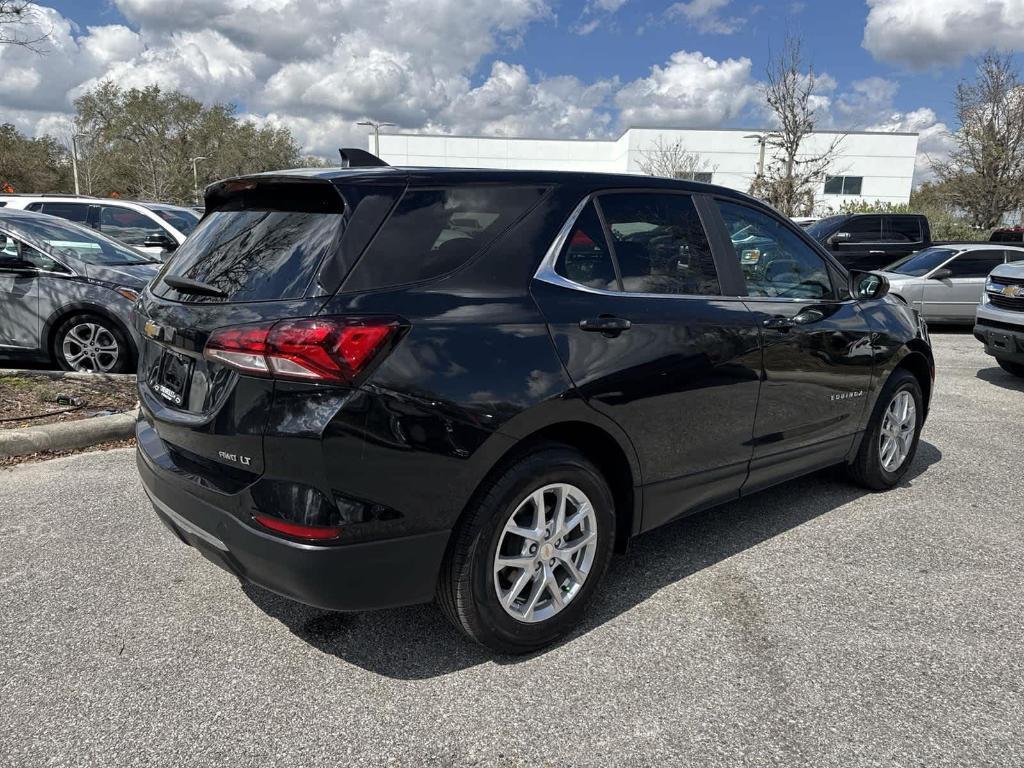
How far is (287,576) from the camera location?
2381mm

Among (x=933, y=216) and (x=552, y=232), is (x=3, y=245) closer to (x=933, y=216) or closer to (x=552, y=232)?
(x=552, y=232)

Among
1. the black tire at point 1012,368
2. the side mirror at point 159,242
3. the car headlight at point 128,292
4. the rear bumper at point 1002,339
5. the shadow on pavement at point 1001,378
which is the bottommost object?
the shadow on pavement at point 1001,378

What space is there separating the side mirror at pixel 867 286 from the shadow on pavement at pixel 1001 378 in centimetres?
502

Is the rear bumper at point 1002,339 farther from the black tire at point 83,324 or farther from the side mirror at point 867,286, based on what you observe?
the black tire at point 83,324

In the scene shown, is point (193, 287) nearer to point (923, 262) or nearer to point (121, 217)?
point (121, 217)

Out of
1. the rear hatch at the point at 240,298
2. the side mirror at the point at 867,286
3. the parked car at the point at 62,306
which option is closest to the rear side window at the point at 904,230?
the side mirror at the point at 867,286

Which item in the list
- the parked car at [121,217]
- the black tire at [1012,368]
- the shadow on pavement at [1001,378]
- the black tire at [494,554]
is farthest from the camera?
the parked car at [121,217]

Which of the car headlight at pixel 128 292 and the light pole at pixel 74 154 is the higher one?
the light pole at pixel 74 154

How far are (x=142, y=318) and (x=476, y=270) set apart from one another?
141 cm

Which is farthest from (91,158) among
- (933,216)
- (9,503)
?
(9,503)

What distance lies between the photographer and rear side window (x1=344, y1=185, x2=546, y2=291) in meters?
2.46

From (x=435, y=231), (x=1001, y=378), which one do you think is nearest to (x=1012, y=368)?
(x=1001, y=378)

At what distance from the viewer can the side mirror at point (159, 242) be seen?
1073 cm

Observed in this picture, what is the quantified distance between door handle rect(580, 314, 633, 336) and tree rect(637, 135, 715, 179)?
4920 centimetres
